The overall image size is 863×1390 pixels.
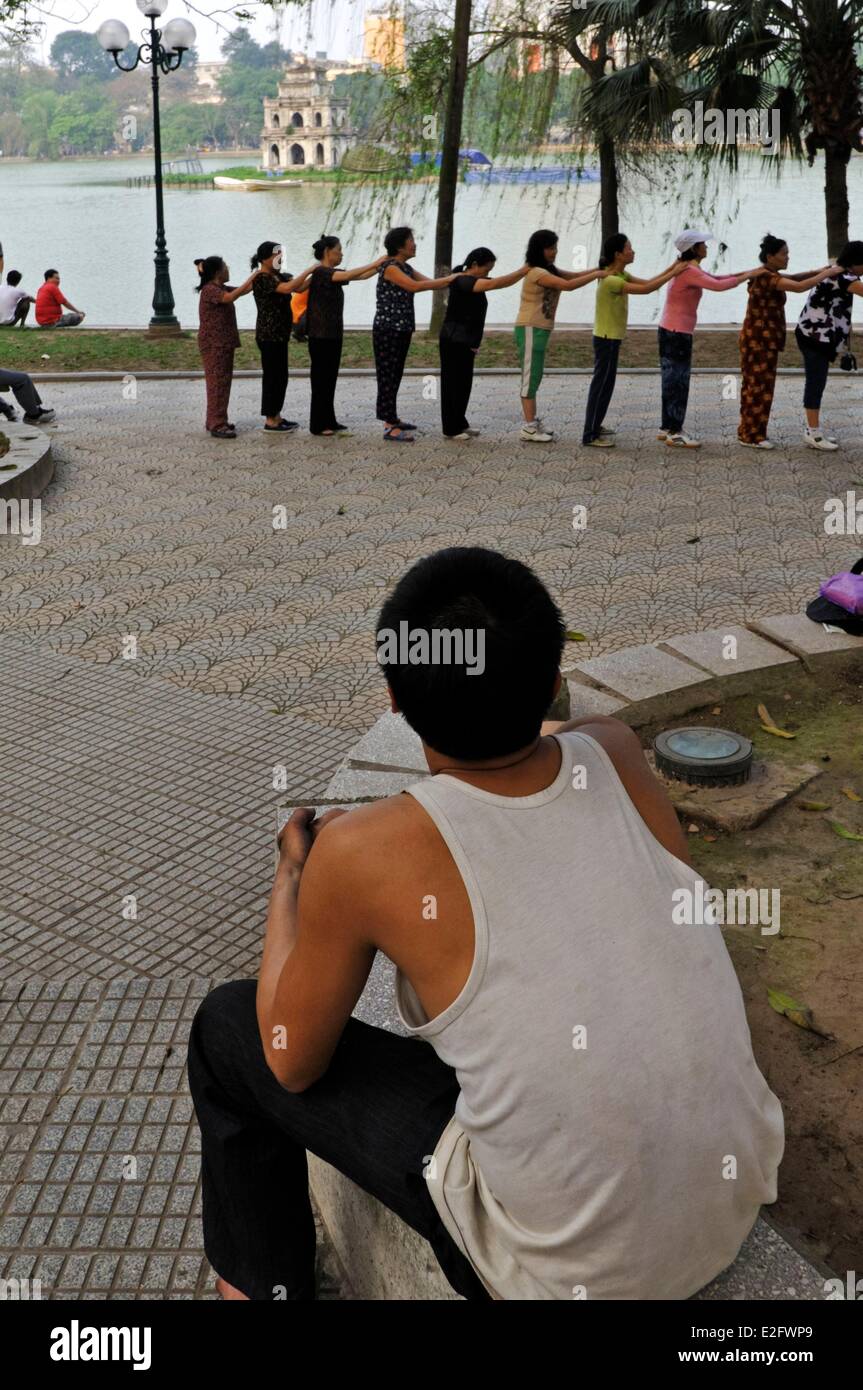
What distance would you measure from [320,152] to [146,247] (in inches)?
831

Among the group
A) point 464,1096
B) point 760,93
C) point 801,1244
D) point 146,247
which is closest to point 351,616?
point 801,1244

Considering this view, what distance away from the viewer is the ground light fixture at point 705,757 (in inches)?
151

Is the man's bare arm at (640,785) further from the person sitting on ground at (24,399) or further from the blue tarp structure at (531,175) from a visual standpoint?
the blue tarp structure at (531,175)

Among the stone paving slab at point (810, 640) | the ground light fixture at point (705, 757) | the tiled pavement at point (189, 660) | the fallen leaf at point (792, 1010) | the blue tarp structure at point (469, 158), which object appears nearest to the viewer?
the tiled pavement at point (189, 660)

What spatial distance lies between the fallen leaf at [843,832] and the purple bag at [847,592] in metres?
1.19

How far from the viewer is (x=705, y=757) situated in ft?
12.6

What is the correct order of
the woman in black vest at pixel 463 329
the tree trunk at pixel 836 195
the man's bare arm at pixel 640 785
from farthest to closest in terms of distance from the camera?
the tree trunk at pixel 836 195 < the woman in black vest at pixel 463 329 < the man's bare arm at pixel 640 785

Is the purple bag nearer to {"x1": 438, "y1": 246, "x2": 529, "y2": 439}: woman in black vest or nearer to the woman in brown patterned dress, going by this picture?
the woman in brown patterned dress

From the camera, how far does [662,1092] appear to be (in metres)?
1.49

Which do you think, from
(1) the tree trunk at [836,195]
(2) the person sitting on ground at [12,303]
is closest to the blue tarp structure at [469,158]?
(1) the tree trunk at [836,195]

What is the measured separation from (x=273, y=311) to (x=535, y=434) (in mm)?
2193

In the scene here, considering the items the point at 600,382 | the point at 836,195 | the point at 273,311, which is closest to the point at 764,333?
the point at 600,382

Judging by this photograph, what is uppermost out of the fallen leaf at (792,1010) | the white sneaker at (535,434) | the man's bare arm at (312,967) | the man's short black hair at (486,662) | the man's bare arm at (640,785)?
the man's short black hair at (486,662)

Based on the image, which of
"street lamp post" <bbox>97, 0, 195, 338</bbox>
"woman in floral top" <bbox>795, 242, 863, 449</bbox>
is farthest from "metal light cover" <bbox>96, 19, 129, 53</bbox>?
"woman in floral top" <bbox>795, 242, 863, 449</bbox>
